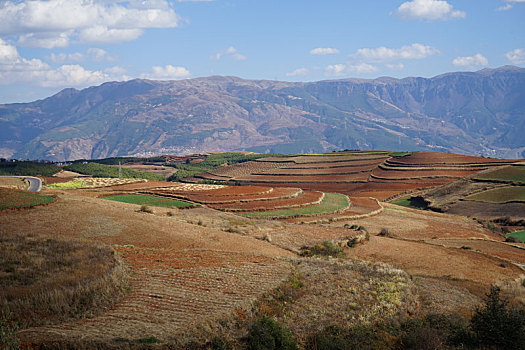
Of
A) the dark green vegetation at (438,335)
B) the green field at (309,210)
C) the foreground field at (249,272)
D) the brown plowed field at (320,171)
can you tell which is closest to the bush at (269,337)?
the foreground field at (249,272)

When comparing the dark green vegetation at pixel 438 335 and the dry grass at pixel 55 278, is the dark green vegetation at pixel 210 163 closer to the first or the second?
the dry grass at pixel 55 278

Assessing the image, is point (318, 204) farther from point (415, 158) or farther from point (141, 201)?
point (415, 158)

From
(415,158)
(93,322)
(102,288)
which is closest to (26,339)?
(93,322)

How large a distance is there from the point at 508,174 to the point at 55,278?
87.7 meters

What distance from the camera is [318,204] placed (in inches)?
2363

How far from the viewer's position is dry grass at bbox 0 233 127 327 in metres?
15.5

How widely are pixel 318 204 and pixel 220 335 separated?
4659 cm

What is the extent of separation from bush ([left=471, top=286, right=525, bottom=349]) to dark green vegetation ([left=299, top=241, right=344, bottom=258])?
15885 mm

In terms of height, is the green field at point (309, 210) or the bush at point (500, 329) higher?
the bush at point (500, 329)

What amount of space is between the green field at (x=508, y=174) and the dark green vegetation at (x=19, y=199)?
7654cm

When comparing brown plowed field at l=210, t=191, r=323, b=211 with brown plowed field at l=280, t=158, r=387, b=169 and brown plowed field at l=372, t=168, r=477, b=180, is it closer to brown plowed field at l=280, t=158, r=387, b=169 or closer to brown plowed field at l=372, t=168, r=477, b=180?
brown plowed field at l=372, t=168, r=477, b=180

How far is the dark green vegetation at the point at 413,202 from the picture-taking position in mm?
78938

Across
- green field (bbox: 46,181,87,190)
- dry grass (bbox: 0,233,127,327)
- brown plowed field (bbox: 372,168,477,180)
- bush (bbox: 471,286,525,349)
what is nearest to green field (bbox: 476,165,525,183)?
brown plowed field (bbox: 372,168,477,180)

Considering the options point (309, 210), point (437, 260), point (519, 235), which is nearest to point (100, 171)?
point (309, 210)
